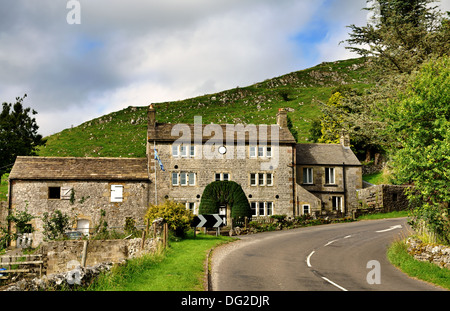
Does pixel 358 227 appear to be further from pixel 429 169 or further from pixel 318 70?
pixel 318 70

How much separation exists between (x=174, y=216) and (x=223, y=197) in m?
12.7

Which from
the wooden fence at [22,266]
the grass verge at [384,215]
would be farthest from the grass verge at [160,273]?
the grass verge at [384,215]

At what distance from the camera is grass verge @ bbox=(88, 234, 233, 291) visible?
49.0 ft

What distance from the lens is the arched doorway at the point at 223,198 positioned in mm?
41250

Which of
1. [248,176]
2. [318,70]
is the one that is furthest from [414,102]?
[318,70]

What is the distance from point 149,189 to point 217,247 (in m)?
16.2

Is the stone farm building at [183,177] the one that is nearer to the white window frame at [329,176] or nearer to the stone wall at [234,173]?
the stone wall at [234,173]

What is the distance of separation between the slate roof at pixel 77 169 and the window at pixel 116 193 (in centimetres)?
75

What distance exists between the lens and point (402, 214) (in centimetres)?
4541

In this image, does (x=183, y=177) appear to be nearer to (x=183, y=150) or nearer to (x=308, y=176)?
(x=183, y=150)

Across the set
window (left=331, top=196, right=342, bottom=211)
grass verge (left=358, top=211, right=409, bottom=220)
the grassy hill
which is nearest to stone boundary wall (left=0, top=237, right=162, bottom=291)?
grass verge (left=358, top=211, right=409, bottom=220)
